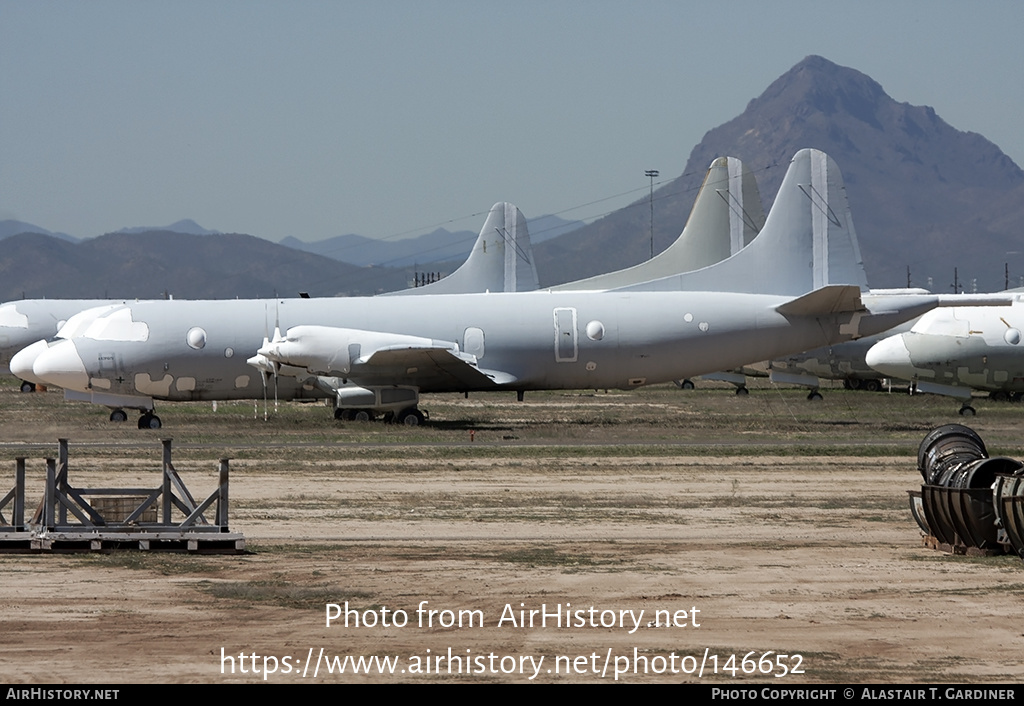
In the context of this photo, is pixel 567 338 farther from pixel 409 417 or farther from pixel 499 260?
pixel 499 260

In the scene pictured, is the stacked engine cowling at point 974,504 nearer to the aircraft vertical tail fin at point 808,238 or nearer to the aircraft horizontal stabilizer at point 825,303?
the aircraft horizontal stabilizer at point 825,303

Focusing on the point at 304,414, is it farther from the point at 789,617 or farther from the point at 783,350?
the point at 789,617

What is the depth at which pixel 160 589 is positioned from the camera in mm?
16578

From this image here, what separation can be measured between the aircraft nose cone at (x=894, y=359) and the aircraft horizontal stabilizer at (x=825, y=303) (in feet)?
28.8

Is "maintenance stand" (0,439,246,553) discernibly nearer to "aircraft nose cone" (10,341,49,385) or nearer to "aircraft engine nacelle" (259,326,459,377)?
"aircraft engine nacelle" (259,326,459,377)

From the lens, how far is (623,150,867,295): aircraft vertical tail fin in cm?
4225

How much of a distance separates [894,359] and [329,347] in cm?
2055

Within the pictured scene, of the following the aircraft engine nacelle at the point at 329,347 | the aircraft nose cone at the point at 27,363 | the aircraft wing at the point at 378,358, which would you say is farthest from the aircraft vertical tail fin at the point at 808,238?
the aircraft nose cone at the point at 27,363

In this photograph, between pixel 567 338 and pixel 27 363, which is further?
pixel 27 363

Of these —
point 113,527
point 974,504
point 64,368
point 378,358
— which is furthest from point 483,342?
point 974,504

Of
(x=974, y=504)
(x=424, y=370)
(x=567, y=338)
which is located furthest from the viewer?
(x=567, y=338)

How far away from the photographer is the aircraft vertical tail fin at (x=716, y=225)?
51.7 m

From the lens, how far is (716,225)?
5200 cm
